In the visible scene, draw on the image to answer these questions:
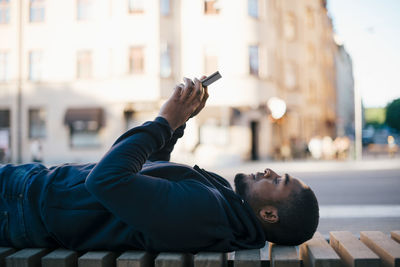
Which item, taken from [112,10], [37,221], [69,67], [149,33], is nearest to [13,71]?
[69,67]

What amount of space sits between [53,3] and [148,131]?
85.3 feet

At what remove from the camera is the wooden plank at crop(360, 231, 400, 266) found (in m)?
2.07

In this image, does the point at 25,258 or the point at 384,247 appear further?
the point at 384,247

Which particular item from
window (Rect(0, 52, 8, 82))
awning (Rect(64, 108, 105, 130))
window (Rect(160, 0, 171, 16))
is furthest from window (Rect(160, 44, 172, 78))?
window (Rect(0, 52, 8, 82))

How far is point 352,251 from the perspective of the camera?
7.20 feet

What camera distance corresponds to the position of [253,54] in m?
24.8

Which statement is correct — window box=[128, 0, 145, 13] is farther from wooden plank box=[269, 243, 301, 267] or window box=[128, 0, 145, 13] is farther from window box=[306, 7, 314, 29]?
wooden plank box=[269, 243, 301, 267]

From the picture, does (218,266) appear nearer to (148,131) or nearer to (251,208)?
(251,208)

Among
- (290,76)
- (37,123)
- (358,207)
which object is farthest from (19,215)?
(290,76)

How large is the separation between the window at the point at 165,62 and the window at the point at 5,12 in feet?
32.8

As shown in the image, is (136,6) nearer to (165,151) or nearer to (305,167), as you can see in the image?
(305,167)

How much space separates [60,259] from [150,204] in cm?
52

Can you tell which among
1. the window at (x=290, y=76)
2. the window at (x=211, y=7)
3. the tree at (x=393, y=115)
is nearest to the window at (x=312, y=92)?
the window at (x=290, y=76)

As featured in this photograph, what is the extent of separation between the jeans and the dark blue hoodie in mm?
29
